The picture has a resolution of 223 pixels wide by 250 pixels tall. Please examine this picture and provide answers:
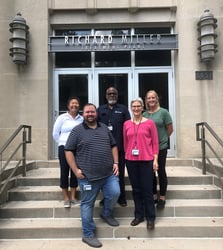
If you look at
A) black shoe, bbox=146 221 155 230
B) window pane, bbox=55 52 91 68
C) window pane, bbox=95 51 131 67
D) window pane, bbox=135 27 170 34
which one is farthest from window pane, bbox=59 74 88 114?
black shoe, bbox=146 221 155 230

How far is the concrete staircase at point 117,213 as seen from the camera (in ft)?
16.4

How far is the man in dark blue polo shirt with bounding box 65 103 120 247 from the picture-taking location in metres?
4.57

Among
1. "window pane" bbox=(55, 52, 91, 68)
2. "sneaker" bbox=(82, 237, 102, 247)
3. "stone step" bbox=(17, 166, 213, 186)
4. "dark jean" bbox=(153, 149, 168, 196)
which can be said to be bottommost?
"sneaker" bbox=(82, 237, 102, 247)

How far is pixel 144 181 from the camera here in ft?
15.8

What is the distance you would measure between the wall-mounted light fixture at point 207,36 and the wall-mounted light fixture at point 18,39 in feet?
13.4

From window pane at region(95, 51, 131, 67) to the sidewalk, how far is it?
5147mm

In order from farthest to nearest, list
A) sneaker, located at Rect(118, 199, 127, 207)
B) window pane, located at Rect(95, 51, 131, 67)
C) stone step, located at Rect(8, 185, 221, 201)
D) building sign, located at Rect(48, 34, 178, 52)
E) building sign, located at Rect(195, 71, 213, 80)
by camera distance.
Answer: window pane, located at Rect(95, 51, 131, 67)
building sign, located at Rect(48, 34, 178, 52)
building sign, located at Rect(195, 71, 213, 80)
stone step, located at Rect(8, 185, 221, 201)
sneaker, located at Rect(118, 199, 127, 207)

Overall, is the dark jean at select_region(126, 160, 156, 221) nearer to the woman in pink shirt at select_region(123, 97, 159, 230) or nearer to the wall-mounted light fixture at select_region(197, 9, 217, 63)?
the woman in pink shirt at select_region(123, 97, 159, 230)

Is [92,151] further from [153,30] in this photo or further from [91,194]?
[153,30]

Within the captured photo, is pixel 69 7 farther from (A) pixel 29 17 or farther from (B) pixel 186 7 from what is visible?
(B) pixel 186 7

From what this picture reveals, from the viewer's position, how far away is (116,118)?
204 inches

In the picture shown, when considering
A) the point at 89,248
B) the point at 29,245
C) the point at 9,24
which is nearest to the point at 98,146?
the point at 89,248

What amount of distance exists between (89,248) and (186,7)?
626 cm

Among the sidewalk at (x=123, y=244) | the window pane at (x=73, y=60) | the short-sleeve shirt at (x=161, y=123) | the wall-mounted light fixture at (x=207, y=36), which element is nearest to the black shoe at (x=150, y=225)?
the sidewalk at (x=123, y=244)
